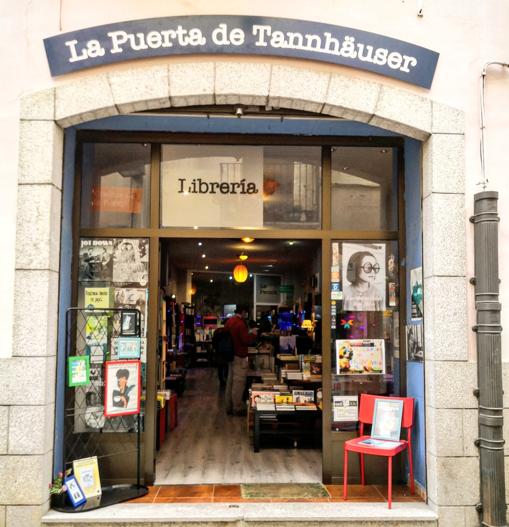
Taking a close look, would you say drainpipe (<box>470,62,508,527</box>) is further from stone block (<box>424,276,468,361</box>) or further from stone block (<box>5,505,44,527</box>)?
stone block (<box>5,505,44,527</box>)

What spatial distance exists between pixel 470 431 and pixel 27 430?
344cm

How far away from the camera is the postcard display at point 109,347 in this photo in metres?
5.09

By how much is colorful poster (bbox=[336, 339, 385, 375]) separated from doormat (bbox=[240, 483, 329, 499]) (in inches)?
42.0

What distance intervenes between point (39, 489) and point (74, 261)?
2.01 meters


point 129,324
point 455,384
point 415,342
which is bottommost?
point 455,384

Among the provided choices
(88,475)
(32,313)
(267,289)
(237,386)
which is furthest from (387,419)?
(267,289)

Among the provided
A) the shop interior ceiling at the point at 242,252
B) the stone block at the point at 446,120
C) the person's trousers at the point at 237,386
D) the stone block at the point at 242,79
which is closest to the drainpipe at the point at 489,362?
the stone block at the point at 446,120

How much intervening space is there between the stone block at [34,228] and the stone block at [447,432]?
10.8 ft

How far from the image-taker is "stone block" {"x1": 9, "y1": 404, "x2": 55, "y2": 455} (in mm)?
A: 4371

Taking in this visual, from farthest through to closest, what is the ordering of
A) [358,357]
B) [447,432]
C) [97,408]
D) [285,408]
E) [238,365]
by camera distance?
1. [238,365]
2. [285,408]
3. [358,357]
4. [97,408]
5. [447,432]

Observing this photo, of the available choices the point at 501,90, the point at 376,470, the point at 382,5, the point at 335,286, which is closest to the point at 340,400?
the point at 376,470

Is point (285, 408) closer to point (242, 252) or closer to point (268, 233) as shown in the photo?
point (268, 233)

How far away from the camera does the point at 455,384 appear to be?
180 inches

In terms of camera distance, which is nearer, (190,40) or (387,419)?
(190,40)
